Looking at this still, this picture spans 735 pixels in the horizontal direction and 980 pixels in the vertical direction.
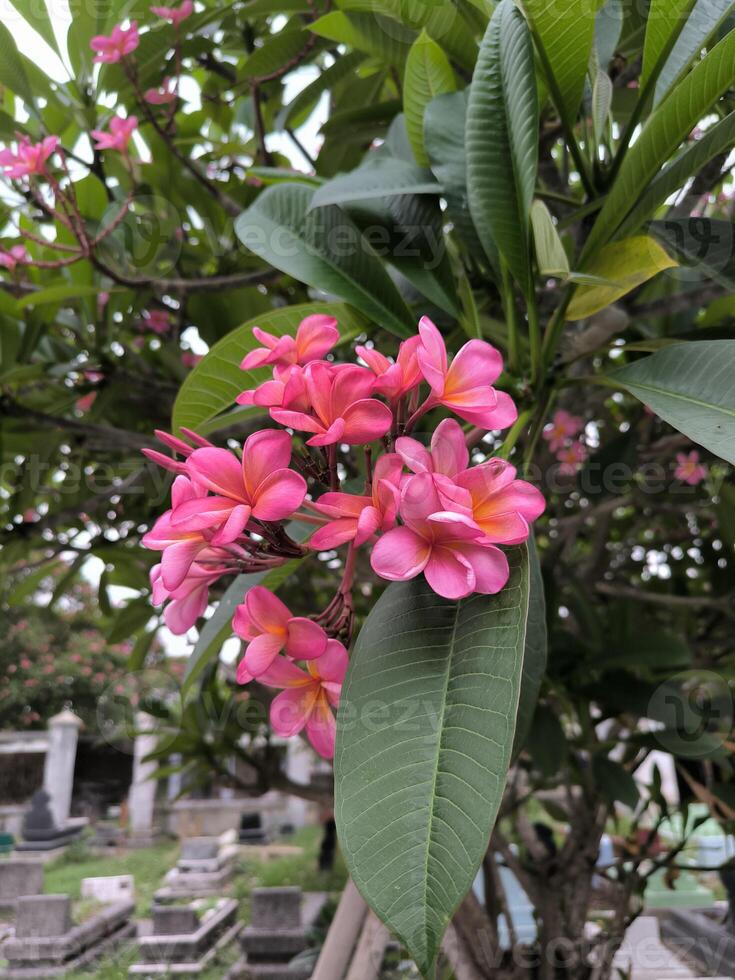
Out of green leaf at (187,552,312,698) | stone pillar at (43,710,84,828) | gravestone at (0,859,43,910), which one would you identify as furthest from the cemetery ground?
green leaf at (187,552,312,698)

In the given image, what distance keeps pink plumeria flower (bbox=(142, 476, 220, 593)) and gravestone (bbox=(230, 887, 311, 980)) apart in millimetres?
3417

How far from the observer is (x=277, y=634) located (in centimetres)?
42

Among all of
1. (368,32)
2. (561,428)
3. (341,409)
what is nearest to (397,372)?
(341,409)

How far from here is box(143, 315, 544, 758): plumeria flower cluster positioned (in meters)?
0.38

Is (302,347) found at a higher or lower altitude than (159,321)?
lower

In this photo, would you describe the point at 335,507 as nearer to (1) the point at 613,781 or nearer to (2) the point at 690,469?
(1) the point at 613,781

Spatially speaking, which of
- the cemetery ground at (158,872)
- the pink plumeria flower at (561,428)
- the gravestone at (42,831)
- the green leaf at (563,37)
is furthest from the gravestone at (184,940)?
the green leaf at (563,37)

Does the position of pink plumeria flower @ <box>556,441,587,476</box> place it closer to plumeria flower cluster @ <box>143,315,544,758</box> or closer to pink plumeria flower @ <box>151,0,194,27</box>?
pink plumeria flower @ <box>151,0,194,27</box>

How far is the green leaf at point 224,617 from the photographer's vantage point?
592mm

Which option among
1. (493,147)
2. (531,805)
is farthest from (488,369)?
(531,805)

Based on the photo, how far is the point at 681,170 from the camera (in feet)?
1.82

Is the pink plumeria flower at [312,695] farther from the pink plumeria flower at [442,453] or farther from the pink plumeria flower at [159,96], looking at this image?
the pink plumeria flower at [159,96]

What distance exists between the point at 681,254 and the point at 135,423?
3.43 feet

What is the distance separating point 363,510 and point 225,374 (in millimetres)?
278
